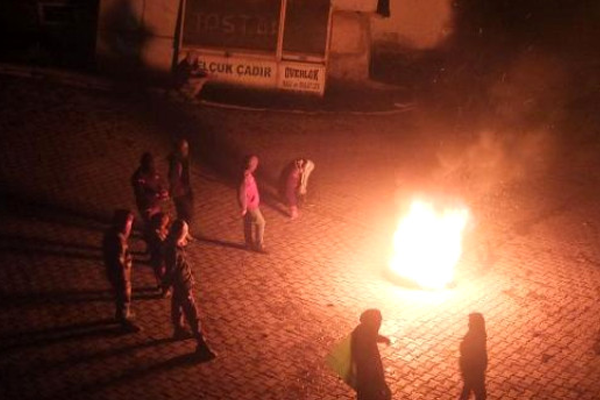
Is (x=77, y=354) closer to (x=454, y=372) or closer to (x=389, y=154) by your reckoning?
(x=454, y=372)

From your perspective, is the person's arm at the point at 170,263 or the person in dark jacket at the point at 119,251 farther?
the person in dark jacket at the point at 119,251

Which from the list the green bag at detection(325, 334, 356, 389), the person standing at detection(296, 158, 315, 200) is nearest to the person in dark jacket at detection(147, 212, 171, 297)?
the green bag at detection(325, 334, 356, 389)

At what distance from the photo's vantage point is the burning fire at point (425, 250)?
11.9m

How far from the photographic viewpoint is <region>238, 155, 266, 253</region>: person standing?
11469 millimetres

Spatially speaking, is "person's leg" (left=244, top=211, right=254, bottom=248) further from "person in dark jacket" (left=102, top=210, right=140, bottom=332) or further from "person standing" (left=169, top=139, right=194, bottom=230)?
"person in dark jacket" (left=102, top=210, right=140, bottom=332)

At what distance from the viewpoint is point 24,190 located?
13344 mm

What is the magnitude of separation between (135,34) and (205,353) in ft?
39.0

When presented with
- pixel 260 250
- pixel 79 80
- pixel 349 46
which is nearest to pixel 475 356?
pixel 260 250

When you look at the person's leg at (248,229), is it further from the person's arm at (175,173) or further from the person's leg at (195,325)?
the person's leg at (195,325)

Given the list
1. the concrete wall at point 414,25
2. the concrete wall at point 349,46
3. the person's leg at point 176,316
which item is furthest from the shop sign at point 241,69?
the person's leg at point 176,316

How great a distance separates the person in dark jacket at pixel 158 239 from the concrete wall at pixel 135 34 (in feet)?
32.3

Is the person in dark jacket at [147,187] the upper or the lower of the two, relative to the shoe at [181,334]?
upper

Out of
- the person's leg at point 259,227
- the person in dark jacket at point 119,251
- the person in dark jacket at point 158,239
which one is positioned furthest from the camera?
the person's leg at point 259,227

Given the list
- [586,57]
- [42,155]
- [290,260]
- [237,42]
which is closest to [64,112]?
[42,155]
